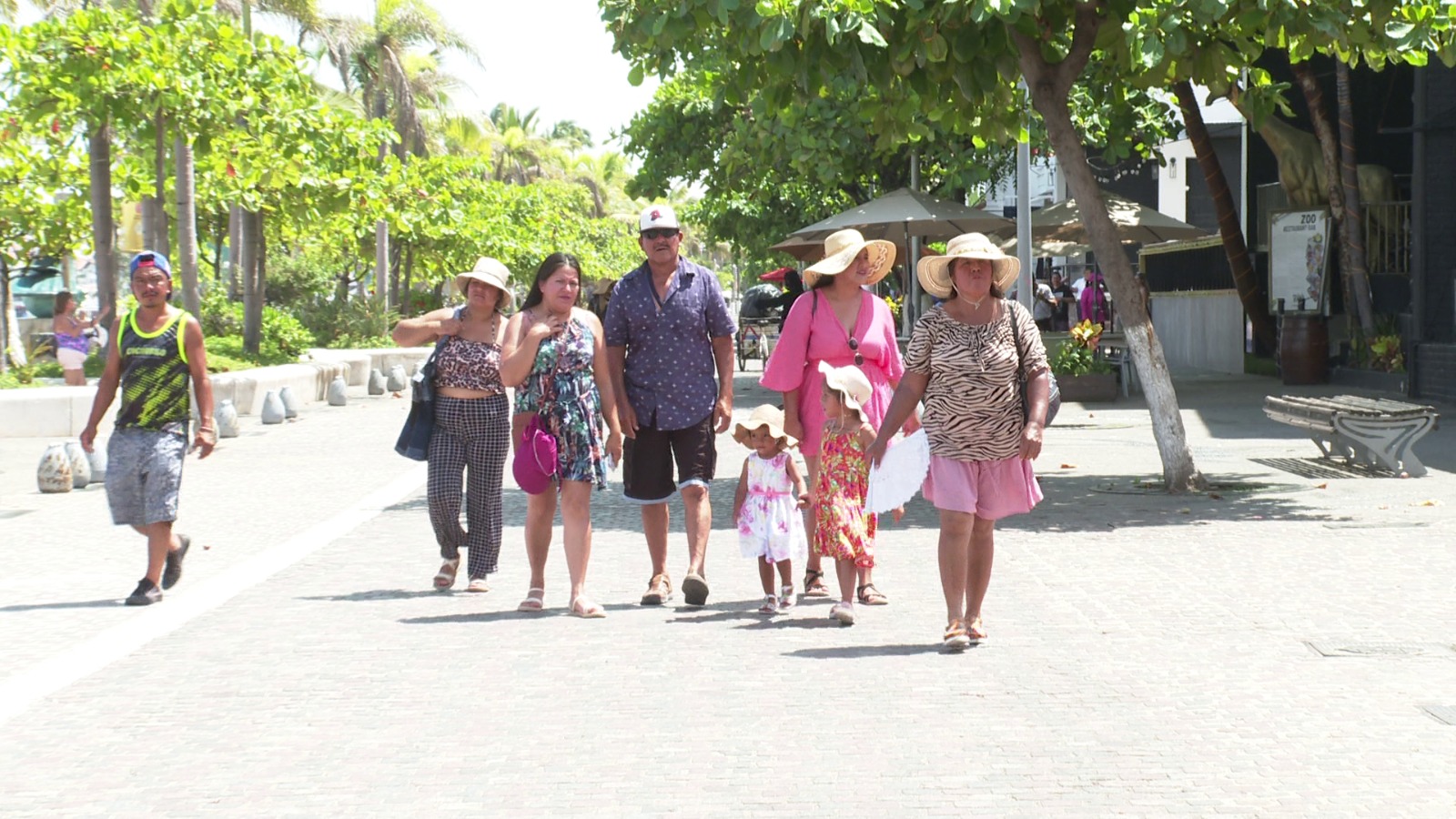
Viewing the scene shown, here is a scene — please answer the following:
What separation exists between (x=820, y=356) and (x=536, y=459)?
1381 mm

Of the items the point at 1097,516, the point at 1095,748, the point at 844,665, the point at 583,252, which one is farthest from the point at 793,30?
the point at 583,252

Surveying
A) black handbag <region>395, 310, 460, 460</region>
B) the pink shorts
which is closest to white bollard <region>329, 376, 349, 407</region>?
black handbag <region>395, 310, 460, 460</region>

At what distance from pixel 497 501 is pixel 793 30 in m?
3.73

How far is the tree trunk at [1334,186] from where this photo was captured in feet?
84.7

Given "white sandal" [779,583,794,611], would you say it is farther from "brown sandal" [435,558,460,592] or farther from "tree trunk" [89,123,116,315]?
"tree trunk" [89,123,116,315]

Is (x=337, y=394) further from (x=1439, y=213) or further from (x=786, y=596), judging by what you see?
(x=786, y=596)

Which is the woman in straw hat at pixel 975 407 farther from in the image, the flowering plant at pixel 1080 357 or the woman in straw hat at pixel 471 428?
the flowering plant at pixel 1080 357

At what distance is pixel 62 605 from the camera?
9266mm

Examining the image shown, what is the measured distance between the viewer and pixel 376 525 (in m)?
12.4

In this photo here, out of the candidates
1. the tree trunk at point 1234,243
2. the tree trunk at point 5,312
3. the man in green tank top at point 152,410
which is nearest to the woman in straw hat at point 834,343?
the man in green tank top at point 152,410

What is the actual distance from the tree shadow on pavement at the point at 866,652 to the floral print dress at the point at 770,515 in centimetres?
75

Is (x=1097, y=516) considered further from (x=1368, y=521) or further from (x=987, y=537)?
(x=987, y=537)

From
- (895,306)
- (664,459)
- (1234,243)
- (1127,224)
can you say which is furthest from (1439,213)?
(664,459)

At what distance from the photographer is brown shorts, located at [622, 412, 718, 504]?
28.9 ft
